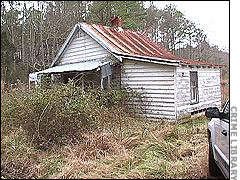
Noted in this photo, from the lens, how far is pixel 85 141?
11.3 feet

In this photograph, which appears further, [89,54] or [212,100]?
[212,100]

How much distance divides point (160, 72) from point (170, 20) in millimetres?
3459

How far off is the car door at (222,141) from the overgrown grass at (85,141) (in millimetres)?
221

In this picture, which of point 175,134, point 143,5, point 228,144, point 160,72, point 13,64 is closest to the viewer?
point 13,64

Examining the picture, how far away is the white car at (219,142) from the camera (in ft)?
9.83

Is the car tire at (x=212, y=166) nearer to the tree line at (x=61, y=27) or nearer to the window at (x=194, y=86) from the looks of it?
the tree line at (x=61, y=27)

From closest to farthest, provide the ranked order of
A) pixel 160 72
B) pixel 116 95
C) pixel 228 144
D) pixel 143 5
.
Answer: pixel 228 144 → pixel 143 5 → pixel 116 95 → pixel 160 72

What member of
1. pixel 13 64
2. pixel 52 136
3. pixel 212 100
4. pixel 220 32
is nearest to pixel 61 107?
pixel 52 136

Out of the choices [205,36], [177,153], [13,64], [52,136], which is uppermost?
[205,36]

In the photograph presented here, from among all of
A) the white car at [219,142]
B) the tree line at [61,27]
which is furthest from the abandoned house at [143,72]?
the white car at [219,142]

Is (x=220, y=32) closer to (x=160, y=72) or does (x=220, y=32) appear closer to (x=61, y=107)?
(x=61, y=107)

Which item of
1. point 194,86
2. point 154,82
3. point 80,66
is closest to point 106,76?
point 80,66

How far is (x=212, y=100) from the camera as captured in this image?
7871mm

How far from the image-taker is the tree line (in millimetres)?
2752
